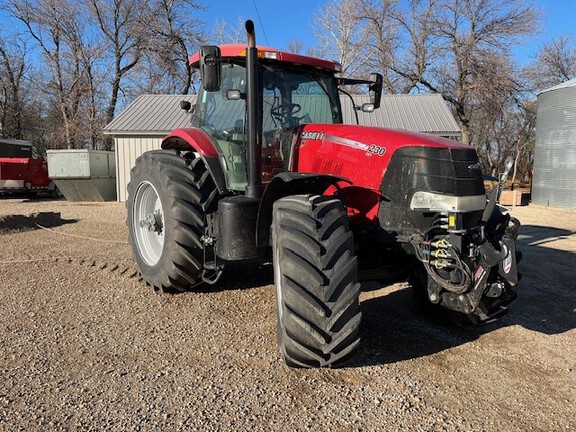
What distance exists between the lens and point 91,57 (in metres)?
27.7

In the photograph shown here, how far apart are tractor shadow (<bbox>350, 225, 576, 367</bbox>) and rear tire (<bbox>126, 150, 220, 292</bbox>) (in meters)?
1.68

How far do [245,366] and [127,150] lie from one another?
15.3 m

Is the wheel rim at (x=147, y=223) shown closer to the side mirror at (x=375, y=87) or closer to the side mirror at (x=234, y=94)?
the side mirror at (x=234, y=94)

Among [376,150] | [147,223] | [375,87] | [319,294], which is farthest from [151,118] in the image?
[319,294]

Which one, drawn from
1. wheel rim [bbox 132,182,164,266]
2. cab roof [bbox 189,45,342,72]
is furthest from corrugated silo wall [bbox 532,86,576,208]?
wheel rim [bbox 132,182,164,266]

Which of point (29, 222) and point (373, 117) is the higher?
point (373, 117)

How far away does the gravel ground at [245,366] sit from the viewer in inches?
102

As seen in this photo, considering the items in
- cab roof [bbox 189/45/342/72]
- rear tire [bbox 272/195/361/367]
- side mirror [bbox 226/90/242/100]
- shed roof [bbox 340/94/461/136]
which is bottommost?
rear tire [bbox 272/195/361/367]

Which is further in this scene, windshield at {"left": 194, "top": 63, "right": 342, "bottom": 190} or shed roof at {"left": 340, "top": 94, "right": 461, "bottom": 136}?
shed roof at {"left": 340, "top": 94, "right": 461, "bottom": 136}

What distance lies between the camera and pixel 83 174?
1653 cm

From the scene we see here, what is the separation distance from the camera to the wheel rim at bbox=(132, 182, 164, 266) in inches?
203

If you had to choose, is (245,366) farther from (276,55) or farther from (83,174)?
(83,174)

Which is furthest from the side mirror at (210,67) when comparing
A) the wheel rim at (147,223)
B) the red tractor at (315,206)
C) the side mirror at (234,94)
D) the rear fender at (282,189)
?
the wheel rim at (147,223)

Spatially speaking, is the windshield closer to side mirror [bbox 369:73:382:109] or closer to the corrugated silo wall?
side mirror [bbox 369:73:382:109]
